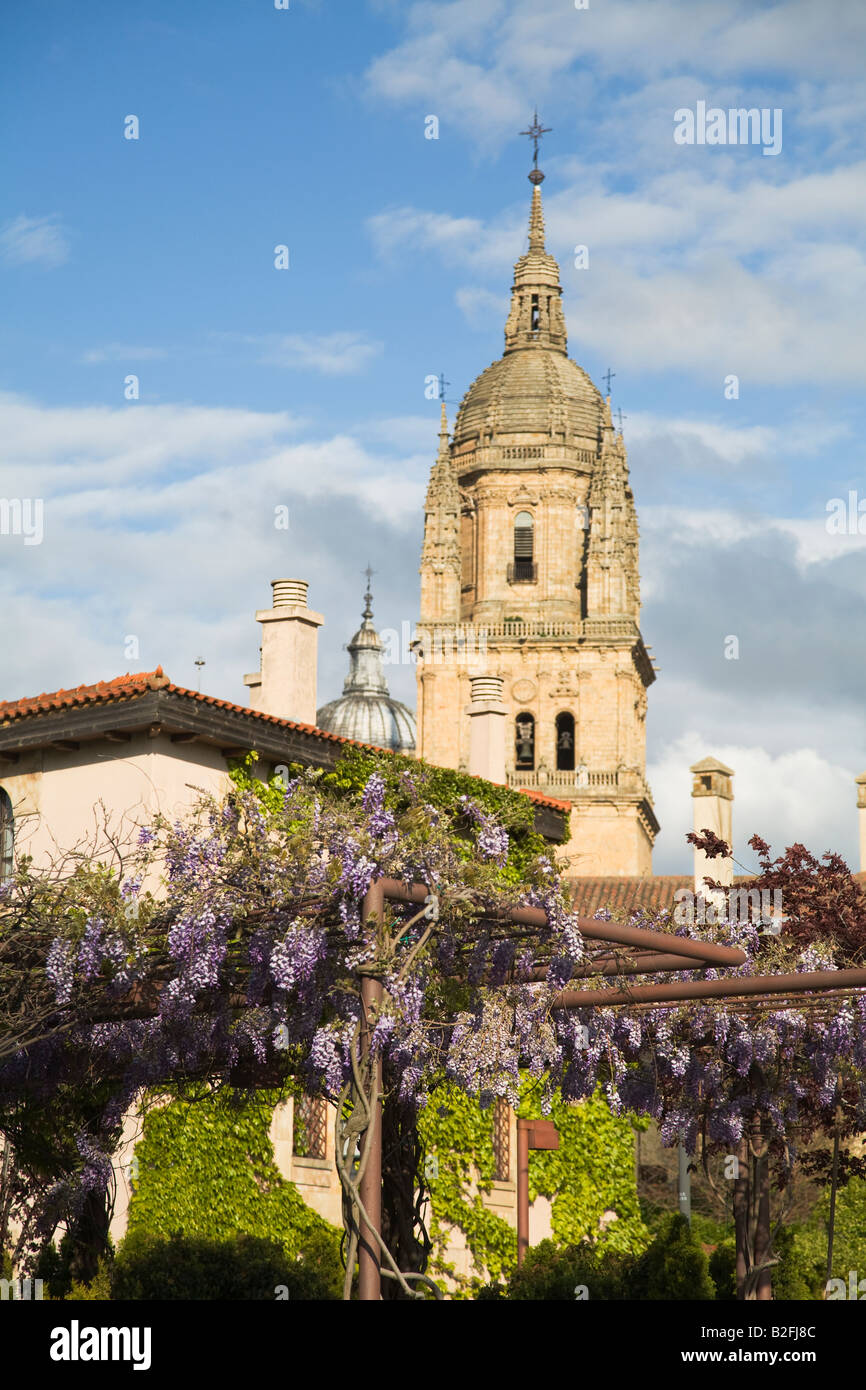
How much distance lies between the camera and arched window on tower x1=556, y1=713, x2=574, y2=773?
79.8m

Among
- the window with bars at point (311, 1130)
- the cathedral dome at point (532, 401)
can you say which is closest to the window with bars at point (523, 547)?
the cathedral dome at point (532, 401)

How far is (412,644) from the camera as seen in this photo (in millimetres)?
81188

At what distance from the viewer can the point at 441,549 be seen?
81250 millimetres

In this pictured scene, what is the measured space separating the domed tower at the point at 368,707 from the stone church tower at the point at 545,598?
2649 centimetres

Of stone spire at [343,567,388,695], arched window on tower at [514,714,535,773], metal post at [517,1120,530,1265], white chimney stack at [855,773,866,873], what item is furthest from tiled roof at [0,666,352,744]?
stone spire at [343,567,388,695]

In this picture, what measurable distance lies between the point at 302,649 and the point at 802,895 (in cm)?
735

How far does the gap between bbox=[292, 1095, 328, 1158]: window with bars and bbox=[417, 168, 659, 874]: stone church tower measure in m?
53.0

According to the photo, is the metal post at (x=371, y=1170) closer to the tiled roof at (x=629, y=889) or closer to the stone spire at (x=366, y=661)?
the tiled roof at (x=629, y=889)

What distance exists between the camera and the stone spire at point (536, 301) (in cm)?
8838

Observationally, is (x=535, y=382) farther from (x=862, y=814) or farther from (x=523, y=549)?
(x=862, y=814)

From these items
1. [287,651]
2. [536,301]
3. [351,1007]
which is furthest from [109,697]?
[536,301]

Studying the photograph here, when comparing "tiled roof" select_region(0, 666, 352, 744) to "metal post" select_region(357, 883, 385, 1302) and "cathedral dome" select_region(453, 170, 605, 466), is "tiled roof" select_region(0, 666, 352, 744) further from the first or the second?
"cathedral dome" select_region(453, 170, 605, 466)
